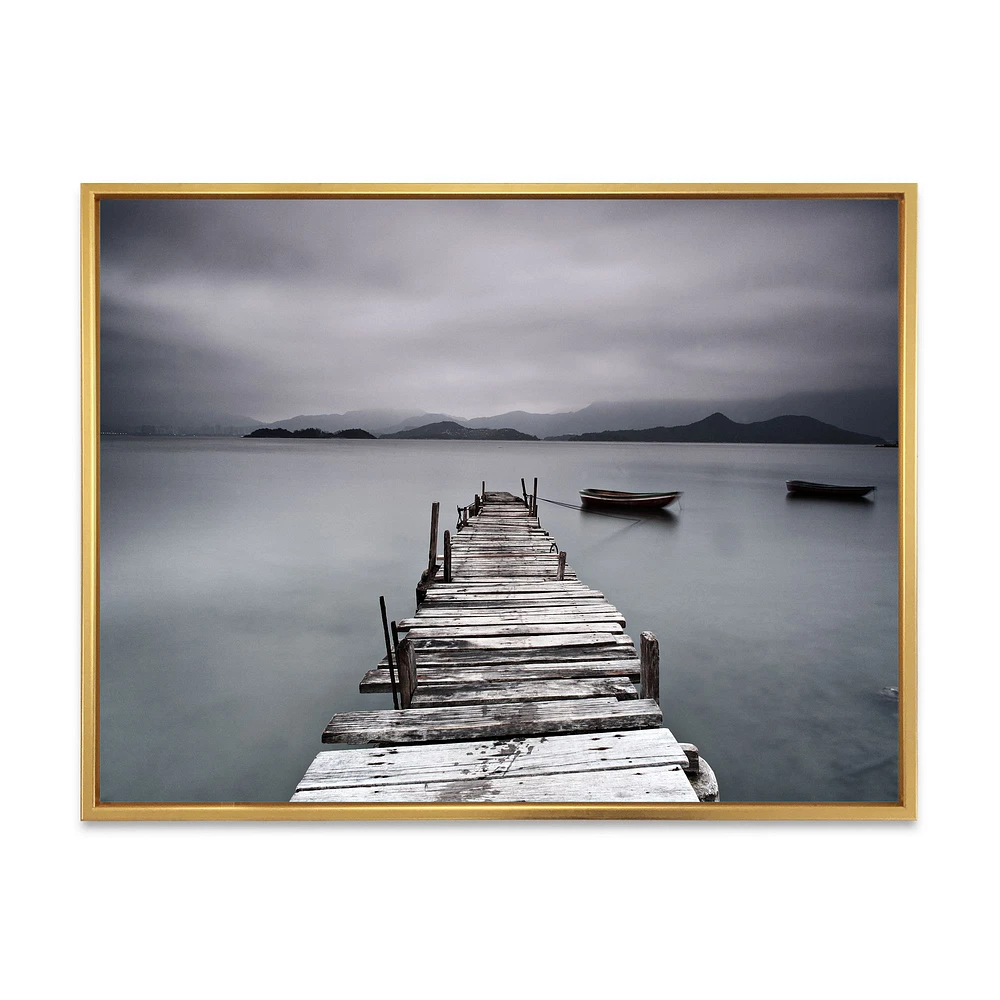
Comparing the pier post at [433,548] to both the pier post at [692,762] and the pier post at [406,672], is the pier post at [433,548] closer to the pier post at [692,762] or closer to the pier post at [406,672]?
the pier post at [406,672]

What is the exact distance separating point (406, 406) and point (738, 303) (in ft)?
3.59

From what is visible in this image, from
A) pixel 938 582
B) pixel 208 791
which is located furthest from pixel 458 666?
pixel 938 582

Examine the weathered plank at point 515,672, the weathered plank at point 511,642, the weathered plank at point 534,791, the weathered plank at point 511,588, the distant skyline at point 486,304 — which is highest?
the distant skyline at point 486,304

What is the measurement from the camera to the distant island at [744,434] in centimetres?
138

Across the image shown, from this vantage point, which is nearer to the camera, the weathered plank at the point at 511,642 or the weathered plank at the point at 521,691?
the weathered plank at the point at 521,691

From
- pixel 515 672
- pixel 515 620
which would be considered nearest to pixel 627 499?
pixel 515 620

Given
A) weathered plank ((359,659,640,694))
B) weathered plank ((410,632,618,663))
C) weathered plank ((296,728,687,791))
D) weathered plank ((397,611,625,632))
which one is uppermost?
weathered plank ((397,611,625,632))

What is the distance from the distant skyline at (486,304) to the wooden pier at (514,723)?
0.89 m

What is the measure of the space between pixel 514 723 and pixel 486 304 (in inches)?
51.7

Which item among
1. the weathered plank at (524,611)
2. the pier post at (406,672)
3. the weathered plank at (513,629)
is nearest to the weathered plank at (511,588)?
the weathered plank at (524,611)

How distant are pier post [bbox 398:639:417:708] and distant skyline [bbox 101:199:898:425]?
783 mm

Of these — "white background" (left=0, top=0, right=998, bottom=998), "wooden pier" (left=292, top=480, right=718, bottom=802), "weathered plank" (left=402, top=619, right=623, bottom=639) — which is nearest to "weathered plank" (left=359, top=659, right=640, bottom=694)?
"wooden pier" (left=292, top=480, right=718, bottom=802)

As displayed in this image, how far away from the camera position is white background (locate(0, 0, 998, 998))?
1293mm

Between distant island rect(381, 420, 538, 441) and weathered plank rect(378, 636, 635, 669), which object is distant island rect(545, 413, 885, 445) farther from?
weathered plank rect(378, 636, 635, 669)
